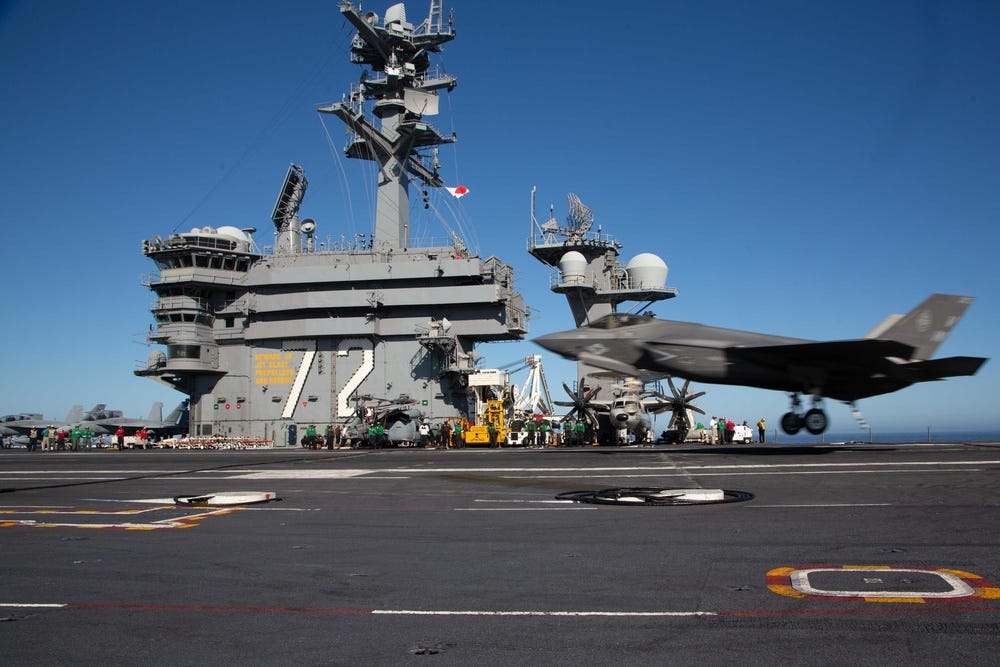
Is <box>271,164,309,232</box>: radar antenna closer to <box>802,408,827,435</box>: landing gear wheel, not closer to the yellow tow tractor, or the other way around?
the yellow tow tractor

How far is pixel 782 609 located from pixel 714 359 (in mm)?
19698

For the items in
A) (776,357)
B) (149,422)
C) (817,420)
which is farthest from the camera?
(149,422)

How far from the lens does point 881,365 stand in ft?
80.1

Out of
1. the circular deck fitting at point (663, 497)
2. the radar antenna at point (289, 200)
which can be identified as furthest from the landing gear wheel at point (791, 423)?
the radar antenna at point (289, 200)

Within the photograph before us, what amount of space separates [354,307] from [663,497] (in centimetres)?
4350

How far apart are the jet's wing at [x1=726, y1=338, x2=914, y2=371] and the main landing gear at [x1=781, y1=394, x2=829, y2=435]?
1.54 m

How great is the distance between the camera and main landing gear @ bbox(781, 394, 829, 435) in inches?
982

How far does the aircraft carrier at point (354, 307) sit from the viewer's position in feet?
174

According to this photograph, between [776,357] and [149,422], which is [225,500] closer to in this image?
[776,357]

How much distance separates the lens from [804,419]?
2511 cm

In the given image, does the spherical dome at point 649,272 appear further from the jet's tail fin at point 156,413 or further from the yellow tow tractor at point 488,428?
the jet's tail fin at point 156,413

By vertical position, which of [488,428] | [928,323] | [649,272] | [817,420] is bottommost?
[488,428]

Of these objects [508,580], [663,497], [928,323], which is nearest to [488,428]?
[928,323]

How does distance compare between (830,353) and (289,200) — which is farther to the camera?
(289,200)
